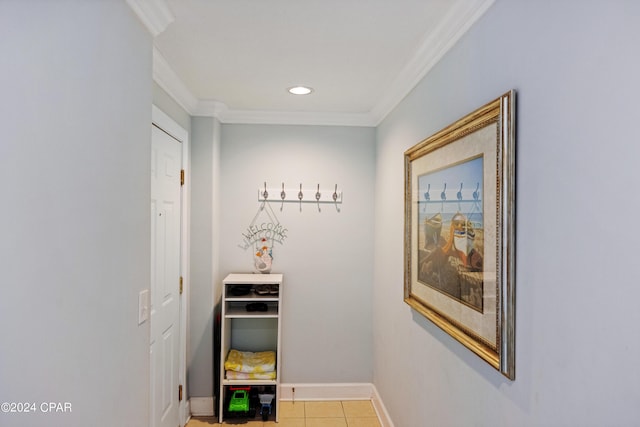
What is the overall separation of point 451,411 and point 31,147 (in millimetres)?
1794

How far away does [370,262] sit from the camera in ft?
11.2

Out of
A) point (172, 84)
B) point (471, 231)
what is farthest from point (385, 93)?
point (471, 231)

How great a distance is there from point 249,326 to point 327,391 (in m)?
0.86

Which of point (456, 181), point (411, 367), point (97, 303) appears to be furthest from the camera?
point (411, 367)

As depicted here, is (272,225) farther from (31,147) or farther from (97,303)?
(31,147)

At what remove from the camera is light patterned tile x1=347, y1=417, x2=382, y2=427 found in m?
2.97

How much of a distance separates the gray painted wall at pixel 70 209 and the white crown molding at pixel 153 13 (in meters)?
0.05

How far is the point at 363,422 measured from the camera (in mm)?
3014

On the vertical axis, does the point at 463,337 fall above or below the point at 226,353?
above

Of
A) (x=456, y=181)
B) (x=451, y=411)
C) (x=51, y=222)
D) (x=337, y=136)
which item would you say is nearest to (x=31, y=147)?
(x=51, y=222)

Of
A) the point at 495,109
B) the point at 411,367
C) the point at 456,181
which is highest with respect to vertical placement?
the point at 495,109

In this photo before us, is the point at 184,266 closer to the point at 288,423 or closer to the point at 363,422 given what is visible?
the point at 288,423

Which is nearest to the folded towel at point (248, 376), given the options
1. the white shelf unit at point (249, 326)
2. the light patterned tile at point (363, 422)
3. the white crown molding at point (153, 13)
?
the white shelf unit at point (249, 326)

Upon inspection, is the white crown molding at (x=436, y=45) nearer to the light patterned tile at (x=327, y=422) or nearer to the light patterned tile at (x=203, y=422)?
the light patterned tile at (x=327, y=422)
